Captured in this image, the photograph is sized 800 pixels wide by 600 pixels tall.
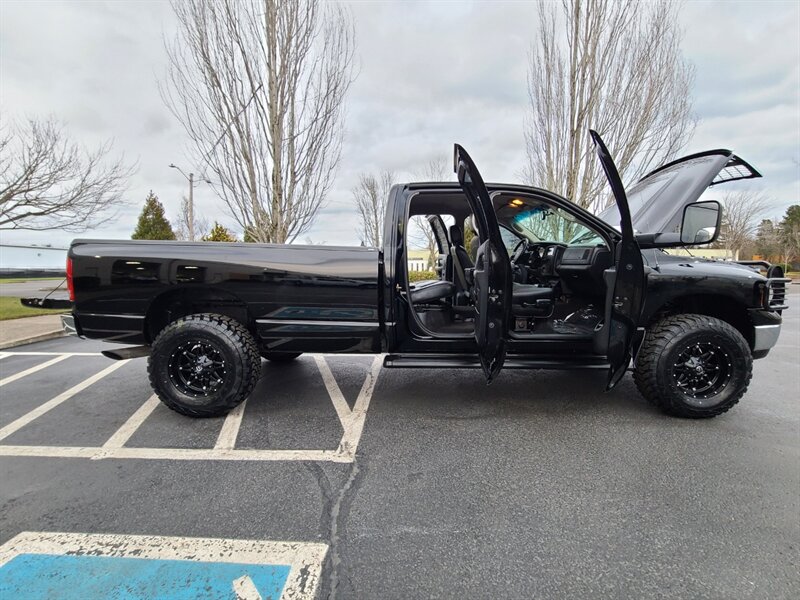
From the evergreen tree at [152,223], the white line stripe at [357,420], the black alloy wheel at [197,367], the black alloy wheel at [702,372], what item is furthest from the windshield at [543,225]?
the evergreen tree at [152,223]

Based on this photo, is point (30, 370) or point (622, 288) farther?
point (30, 370)

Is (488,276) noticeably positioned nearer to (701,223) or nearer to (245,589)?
(701,223)

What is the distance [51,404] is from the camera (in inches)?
141

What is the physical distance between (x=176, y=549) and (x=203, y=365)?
1535 mm

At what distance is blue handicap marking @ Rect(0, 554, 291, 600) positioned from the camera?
157 centimetres

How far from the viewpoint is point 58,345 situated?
20.3 ft

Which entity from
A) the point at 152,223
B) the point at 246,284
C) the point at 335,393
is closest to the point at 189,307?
the point at 246,284

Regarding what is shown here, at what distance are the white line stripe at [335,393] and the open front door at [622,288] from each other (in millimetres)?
2085

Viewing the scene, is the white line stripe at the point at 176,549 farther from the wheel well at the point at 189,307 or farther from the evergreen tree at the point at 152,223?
the evergreen tree at the point at 152,223

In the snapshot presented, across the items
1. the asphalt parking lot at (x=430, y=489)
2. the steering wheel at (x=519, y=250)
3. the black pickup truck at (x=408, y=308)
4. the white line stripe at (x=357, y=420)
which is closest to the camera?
the asphalt parking lot at (x=430, y=489)

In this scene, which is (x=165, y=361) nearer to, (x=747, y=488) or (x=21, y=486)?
(x=21, y=486)

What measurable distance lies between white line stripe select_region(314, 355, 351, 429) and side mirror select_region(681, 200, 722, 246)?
2875 mm

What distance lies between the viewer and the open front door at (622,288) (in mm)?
2688

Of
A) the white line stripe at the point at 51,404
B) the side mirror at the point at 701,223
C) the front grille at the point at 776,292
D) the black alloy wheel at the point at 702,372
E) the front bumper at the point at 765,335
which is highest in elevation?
the side mirror at the point at 701,223
